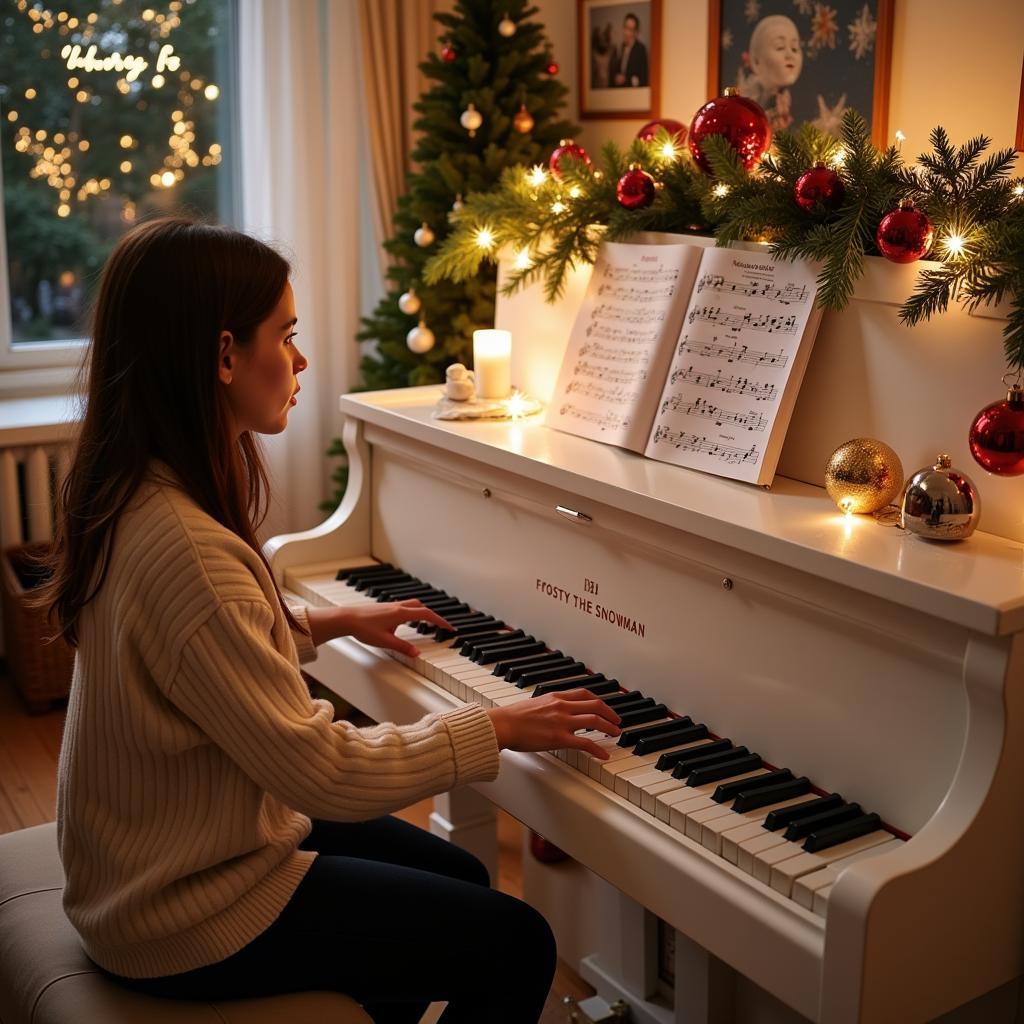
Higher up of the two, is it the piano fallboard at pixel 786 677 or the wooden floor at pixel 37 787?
the piano fallboard at pixel 786 677

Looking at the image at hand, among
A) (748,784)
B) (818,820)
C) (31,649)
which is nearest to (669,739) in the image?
(748,784)

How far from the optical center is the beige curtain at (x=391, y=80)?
367 centimetres

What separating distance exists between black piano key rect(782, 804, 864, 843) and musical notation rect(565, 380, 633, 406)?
790 millimetres

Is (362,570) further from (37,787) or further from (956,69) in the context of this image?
(956,69)

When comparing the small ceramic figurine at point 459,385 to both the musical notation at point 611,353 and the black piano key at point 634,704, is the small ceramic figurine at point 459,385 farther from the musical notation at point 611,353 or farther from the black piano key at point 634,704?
the black piano key at point 634,704

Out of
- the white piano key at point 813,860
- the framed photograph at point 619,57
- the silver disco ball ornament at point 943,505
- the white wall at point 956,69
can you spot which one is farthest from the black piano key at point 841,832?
the framed photograph at point 619,57

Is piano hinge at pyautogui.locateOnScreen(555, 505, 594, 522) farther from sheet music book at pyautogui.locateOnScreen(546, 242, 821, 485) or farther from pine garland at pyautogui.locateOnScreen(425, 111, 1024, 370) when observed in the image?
pine garland at pyautogui.locateOnScreen(425, 111, 1024, 370)

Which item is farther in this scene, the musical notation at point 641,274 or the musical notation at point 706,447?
the musical notation at point 641,274

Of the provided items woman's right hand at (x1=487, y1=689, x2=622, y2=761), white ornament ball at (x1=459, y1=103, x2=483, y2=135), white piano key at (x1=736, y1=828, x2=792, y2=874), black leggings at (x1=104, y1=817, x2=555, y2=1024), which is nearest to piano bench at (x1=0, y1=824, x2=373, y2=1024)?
black leggings at (x1=104, y1=817, x2=555, y2=1024)

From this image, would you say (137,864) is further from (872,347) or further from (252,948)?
(872,347)

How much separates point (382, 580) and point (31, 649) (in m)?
1.55

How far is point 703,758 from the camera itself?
5.62 feet

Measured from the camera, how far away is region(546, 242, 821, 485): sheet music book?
6.10ft

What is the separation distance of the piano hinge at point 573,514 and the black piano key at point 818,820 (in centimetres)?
60
